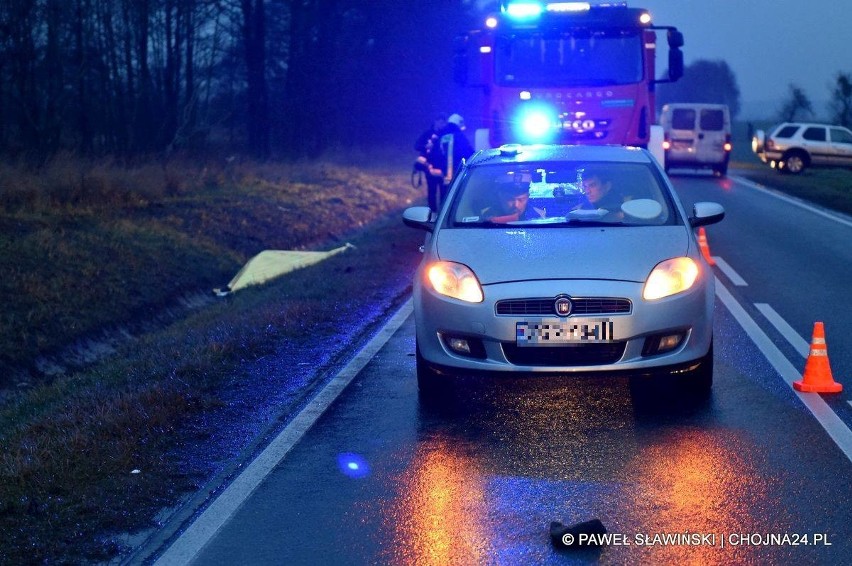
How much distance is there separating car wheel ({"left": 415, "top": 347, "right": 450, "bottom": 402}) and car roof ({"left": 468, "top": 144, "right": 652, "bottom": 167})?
79.2 inches

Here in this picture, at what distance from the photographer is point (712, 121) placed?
118 feet

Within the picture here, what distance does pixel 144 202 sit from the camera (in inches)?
766

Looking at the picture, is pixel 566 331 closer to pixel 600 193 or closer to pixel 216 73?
pixel 600 193

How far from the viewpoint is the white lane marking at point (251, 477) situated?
4723 millimetres

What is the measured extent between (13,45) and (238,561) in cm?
2220

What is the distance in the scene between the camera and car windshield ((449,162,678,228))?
7850 millimetres

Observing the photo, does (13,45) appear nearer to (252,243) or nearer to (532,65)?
(252,243)

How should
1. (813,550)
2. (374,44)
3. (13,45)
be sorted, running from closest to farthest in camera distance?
(813,550)
(13,45)
(374,44)

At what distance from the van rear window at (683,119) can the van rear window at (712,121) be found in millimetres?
330

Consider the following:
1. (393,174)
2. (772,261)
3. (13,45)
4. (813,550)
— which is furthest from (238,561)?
(393,174)

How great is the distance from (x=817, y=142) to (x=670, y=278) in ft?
111

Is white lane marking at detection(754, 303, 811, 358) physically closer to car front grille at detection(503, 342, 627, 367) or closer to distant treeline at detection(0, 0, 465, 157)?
car front grille at detection(503, 342, 627, 367)

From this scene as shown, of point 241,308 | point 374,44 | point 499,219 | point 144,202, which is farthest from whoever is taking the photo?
point 374,44

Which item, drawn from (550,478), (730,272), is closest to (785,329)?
(730,272)
